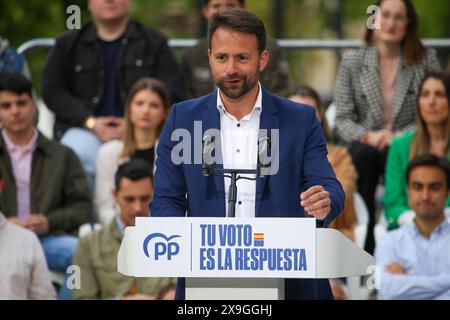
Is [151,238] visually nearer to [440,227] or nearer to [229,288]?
[229,288]

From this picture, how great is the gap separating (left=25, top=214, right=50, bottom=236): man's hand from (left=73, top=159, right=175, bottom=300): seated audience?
0.39m

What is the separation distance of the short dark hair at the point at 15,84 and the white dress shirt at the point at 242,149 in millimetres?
2698

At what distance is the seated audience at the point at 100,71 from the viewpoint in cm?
763

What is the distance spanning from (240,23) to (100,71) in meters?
2.84

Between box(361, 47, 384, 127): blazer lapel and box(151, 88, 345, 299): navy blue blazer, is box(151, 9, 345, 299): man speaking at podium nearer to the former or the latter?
box(151, 88, 345, 299): navy blue blazer

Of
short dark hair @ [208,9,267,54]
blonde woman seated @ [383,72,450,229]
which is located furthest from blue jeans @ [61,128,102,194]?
short dark hair @ [208,9,267,54]

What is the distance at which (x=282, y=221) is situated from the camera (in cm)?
454

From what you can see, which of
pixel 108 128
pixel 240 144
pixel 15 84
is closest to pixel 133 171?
pixel 108 128

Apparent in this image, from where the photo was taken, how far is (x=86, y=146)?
25.1 feet

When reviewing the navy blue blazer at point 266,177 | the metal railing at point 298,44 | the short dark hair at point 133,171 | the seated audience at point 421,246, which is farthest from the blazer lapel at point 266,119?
the metal railing at point 298,44

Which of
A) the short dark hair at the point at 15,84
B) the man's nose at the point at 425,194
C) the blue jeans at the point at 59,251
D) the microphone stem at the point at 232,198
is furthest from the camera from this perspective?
the short dark hair at the point at 15,84

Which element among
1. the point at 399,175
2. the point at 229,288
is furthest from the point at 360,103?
the point at 229,288

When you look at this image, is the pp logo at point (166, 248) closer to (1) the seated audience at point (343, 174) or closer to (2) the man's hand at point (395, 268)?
(2) the man's hand at point (395, 268)

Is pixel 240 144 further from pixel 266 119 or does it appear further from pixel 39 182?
pixel 39 182
